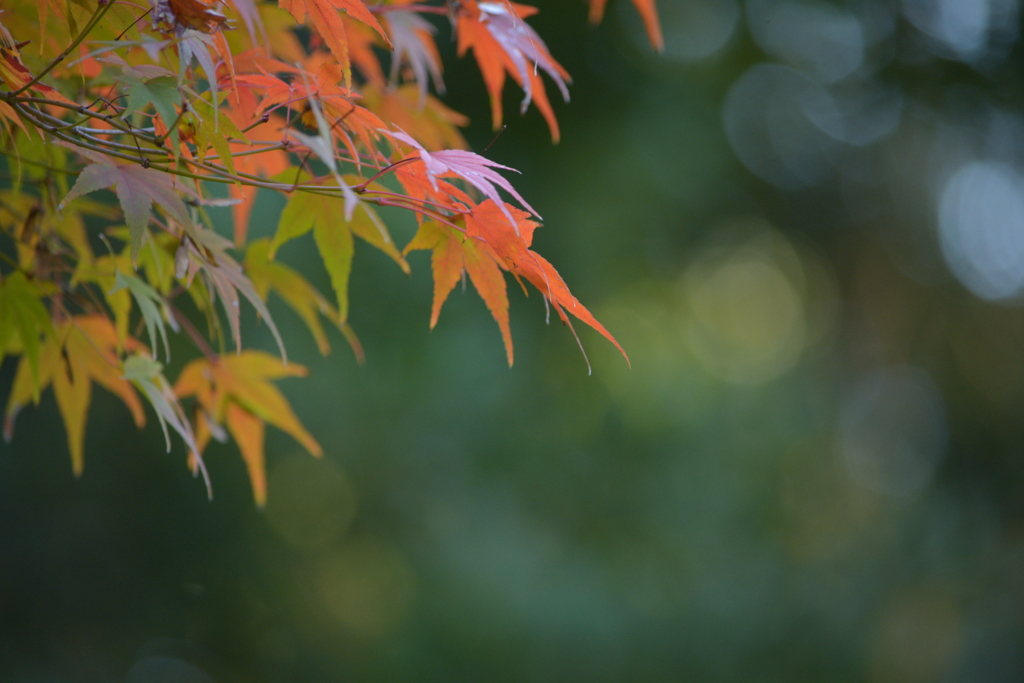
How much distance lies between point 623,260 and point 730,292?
0.78 m

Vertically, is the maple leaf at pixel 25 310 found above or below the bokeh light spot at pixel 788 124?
above

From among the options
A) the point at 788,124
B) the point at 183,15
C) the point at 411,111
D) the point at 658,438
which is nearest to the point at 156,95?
the point at 183,15

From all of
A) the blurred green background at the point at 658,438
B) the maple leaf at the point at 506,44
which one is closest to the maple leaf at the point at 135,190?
the maple leaf at the point at 506,44

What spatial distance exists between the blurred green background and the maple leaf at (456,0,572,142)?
1.14 metres

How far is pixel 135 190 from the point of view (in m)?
0.33

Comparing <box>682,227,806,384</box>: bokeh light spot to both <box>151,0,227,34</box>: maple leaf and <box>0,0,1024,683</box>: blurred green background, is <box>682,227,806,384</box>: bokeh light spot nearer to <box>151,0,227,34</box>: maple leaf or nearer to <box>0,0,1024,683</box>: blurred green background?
<box>0,0,1024,683</box>: blurred green background

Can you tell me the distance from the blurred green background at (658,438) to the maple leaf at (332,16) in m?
1.37

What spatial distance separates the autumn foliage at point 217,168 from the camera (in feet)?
1.10

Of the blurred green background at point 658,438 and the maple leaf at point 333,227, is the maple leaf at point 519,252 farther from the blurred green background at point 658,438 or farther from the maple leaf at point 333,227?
the blurred green background at point 658,438

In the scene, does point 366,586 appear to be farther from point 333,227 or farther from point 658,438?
point 333,227

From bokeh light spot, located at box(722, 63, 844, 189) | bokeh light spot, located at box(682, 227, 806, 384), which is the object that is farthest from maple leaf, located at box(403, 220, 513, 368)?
bokeh light spot, located at box(722, 63, 844, 189)

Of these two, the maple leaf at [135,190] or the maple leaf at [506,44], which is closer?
the maple leaf at [135,190]

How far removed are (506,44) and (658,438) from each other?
6.21 feet

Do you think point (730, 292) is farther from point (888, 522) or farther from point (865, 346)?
point (888, 522)
